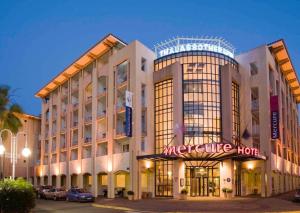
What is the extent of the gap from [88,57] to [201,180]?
26990 millimetres

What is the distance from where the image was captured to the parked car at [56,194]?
49531 mm

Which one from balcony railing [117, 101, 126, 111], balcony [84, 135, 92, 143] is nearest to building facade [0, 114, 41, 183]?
balcony [84, 135, 92, 143]

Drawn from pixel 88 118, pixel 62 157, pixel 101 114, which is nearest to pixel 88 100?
pixel 88 118

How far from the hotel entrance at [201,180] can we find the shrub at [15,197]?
2776 centimetres

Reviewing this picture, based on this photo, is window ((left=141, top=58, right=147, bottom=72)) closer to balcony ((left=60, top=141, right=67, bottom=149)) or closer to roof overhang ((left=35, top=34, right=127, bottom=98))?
roof overhang ((left=35, top=34, right=127, bottom=98))

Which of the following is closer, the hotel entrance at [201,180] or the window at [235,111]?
the hotel entrance at [201,180]

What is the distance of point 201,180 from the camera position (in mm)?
49188

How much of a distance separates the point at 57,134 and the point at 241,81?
3621cm

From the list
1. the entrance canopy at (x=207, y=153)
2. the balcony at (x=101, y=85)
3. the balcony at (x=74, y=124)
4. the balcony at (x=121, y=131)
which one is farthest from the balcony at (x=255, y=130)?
the balcony at (x=74, y=124)

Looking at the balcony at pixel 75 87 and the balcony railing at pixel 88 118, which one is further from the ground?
the balcony at pixel 75 87

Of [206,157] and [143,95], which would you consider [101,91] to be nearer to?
[143,95]

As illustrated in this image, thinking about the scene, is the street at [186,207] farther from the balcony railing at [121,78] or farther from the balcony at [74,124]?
the balcony at [74,124]

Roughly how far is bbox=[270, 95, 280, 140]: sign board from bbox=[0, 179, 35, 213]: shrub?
1338 inches

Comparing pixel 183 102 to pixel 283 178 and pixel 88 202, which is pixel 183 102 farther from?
pixel 283 178
